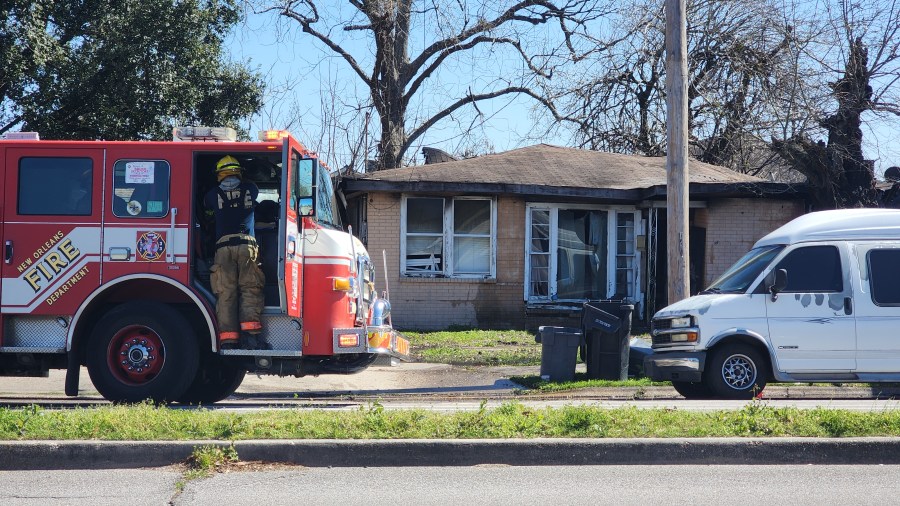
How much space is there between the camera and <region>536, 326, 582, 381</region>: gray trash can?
12.0 metres

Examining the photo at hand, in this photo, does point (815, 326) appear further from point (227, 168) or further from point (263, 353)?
point (227, 168)

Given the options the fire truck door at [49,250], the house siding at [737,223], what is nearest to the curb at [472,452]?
the fire truck door at [49,250]

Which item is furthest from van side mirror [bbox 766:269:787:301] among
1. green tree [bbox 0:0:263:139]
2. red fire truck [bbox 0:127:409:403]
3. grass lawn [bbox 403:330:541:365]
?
green tree [bbox 0:0:263:139]

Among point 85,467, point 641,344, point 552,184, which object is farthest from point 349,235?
point 552,184

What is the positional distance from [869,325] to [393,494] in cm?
674

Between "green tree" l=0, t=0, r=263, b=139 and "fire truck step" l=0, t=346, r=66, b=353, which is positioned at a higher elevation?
"green tree" l=0, t=0, r=263, b=139

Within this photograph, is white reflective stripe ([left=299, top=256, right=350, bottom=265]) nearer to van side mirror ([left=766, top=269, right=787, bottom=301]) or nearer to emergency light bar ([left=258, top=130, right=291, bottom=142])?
emergency light bar ([left=258, top=130, right=291, bottom=142])

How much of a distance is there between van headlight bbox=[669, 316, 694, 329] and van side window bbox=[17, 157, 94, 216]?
21.4ft

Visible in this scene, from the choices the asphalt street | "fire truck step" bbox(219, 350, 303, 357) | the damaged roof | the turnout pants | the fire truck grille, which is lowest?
the asphalt street

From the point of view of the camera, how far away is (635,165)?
2073 cm

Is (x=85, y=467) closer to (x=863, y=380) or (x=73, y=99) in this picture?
(x=863, y=380)

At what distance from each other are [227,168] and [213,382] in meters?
2.43

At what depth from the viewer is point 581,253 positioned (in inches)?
746

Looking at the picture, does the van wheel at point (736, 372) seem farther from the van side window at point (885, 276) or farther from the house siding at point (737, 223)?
the house siding at point (737, 223)
